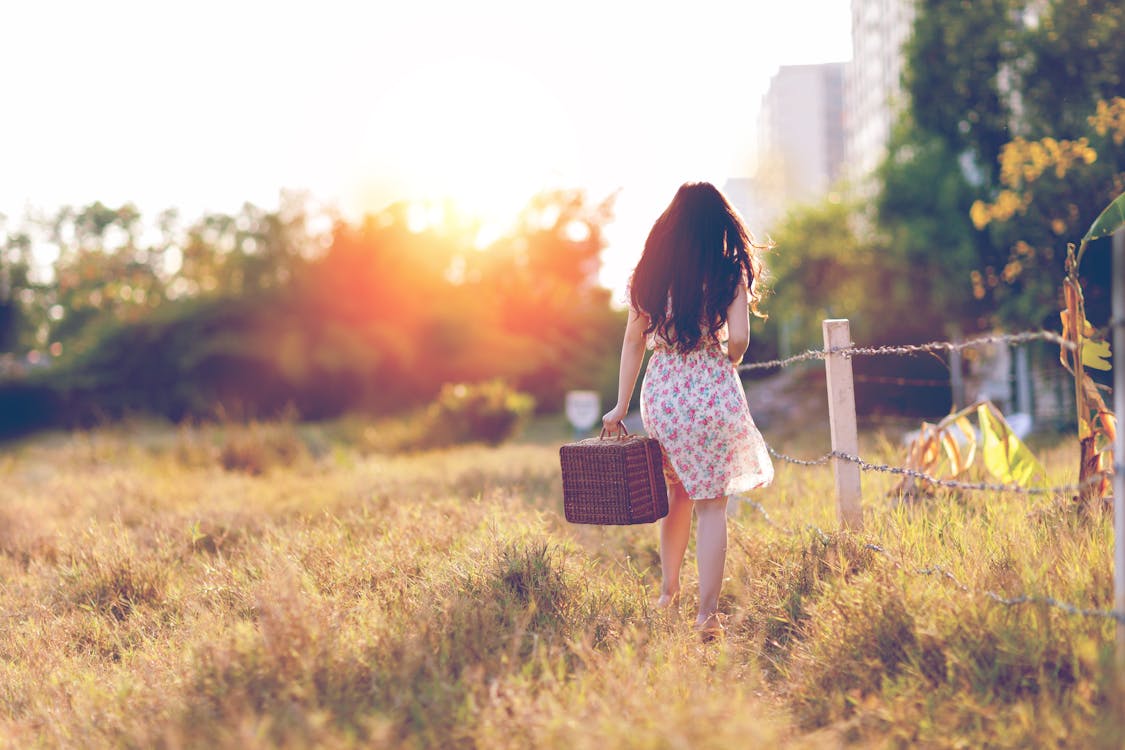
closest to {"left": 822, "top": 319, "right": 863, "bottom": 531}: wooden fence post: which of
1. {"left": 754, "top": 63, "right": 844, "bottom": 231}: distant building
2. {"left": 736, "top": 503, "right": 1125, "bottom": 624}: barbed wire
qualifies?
{"left": 736, "top": 503, "right": 1125, "bottom": 624}: barbed wire

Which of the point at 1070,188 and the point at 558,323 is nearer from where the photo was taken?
the point at 1070,188

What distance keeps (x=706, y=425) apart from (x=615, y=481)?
43cm

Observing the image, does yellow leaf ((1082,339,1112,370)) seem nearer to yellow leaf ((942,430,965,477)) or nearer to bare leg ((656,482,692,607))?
yellow leaf ((942,430,965,477))

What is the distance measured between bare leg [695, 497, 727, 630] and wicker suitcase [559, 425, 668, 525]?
172 mm

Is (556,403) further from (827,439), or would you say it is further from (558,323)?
(827,439)

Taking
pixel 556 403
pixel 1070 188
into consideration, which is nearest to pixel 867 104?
pixel 556 403

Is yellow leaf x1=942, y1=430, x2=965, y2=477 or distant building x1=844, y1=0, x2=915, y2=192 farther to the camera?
distant building x1=844, y1=0, x2=915, y2=192

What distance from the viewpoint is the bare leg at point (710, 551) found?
12.2ft

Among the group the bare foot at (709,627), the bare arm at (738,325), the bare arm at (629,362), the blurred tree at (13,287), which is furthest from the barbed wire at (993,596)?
the blurred tree at (13,287)

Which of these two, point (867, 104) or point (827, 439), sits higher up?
point (867, 104)

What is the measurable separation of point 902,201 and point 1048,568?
16.8m

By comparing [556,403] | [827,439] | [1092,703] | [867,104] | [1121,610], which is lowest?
[556,403]

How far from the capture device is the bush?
13.5 meters

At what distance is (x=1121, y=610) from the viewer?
2400 millimetres
